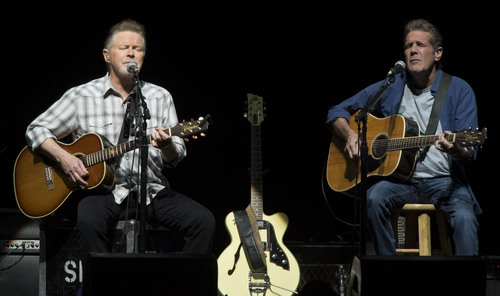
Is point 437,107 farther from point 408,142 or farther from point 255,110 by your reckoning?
point 255,110

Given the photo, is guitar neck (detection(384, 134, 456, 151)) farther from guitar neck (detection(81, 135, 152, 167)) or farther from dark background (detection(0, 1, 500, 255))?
guitar neck (detection(81, 135, 152, 167))

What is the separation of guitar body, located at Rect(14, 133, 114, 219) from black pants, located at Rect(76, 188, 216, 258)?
0.15 metres

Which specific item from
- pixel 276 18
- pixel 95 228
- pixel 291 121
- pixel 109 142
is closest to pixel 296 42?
Answer: pixel 276 18

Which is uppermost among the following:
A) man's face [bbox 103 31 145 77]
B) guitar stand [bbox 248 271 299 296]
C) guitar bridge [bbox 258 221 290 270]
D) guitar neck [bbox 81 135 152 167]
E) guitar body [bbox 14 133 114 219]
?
man's face [bbox 103 31 145 77]

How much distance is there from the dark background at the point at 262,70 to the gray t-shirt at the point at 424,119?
1.01 m

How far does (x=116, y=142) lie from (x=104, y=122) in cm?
17

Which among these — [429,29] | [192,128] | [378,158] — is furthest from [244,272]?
[429,29]

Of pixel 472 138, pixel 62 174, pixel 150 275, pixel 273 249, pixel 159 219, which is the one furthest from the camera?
pixel 273 249

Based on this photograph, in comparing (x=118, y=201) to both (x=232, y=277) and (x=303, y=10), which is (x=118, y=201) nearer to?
(x=232, y=277)

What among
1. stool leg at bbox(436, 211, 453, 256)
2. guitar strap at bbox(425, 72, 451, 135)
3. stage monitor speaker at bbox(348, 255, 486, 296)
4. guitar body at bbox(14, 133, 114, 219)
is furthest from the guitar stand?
stage monitor speaker at bbox(348, 255, 486, 296)

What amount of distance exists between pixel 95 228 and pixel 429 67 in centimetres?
257

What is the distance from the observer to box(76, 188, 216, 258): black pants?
390 cm

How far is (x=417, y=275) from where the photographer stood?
9.32ft

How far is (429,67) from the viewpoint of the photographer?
4535 millimetres
